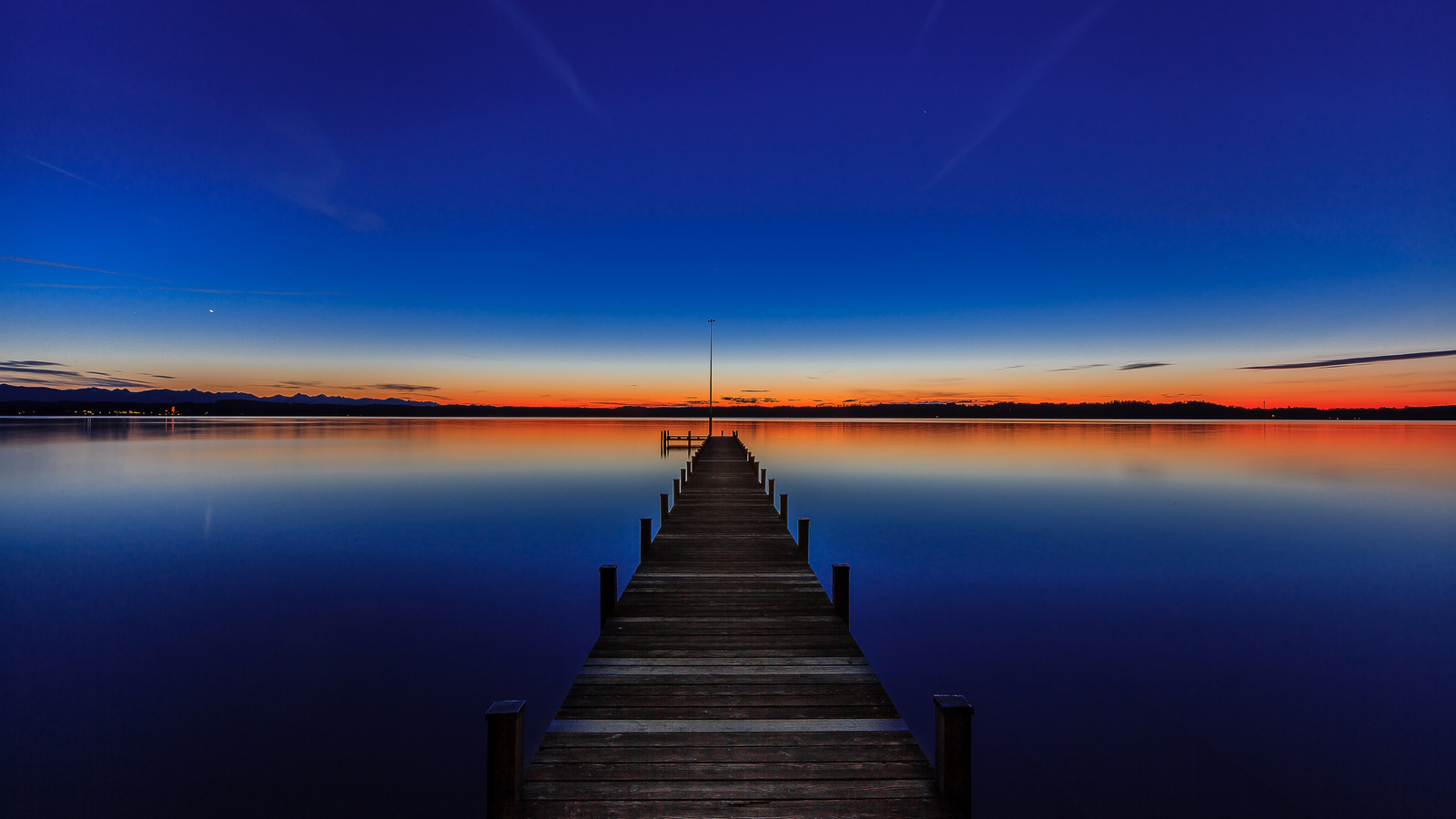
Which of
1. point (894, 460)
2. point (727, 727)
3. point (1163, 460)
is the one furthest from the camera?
point (894, 460)

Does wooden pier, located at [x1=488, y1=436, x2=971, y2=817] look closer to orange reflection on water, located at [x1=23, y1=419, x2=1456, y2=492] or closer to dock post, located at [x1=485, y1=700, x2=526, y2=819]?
dock post, located at [x1=485, y1=700, x2=526, y2=819]

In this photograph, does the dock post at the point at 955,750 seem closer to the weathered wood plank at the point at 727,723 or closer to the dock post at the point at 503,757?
the weathered wood plank at the point at 727,723

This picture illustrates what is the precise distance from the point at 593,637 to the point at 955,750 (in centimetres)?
851

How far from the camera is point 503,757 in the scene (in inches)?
160

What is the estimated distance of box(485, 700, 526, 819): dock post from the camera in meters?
4.01

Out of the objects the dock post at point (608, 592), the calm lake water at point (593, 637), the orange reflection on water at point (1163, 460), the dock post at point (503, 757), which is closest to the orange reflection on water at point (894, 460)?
the orange reflection on water at point (1163, 460)

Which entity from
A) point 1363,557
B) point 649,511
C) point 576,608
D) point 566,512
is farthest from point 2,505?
point 1363,557

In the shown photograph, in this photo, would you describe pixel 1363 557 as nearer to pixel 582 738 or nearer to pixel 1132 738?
pixel 1132 738

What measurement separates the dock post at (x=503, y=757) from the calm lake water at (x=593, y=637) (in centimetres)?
315

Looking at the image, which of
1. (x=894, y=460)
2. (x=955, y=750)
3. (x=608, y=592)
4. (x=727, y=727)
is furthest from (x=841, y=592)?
(x=894, y=460)

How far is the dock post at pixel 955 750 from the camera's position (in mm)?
4152

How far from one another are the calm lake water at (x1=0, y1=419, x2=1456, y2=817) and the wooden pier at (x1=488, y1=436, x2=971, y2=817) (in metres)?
2.37

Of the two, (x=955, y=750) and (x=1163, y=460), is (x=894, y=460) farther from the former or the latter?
(x=955, y=750)

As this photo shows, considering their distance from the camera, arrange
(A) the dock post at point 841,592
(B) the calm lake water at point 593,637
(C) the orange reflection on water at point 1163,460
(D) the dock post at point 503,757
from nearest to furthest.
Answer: (D) the dock post at point 503,757 < (B) the calm lake water at point 593,637 < (A) the dock post at point 841,592 < (C) the orange reflection on water at point 1163,460
